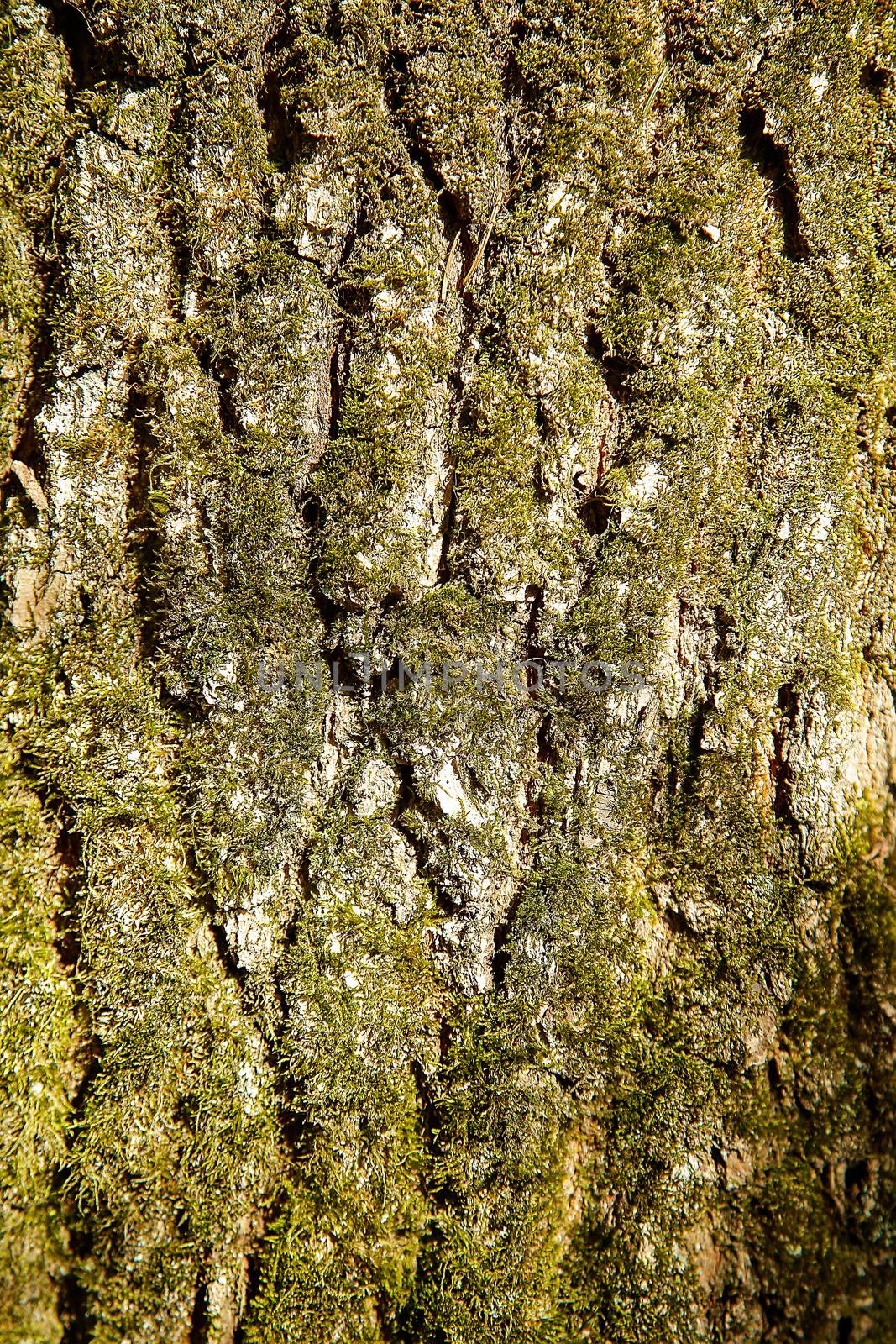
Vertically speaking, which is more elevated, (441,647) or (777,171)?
(777,171)

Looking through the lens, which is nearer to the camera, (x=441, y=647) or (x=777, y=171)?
(x=441, y=647)

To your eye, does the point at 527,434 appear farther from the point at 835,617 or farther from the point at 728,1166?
the point at 728,1166

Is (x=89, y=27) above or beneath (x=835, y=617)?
above

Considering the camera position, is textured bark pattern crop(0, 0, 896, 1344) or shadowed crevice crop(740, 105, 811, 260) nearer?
textured bark pattern crop(0, 0, 896, 1344)

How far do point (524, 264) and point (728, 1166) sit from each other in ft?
6.37

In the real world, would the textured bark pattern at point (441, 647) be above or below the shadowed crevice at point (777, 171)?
below

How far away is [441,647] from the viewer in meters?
1.63

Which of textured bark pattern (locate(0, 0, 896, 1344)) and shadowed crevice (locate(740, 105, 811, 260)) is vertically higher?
shadowed crevice (locate(740, 105, 811, 260))

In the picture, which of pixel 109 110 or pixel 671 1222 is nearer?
pixel 671 1222

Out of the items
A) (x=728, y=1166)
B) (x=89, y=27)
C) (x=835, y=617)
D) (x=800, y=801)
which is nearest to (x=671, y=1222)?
(x=728, y=1166)

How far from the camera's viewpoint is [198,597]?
1.65 meters

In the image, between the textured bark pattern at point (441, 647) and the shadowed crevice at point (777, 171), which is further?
the shadowed crevice at point (777, 171)

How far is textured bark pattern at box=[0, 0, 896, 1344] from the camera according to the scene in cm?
156

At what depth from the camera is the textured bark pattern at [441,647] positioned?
1557 mm
